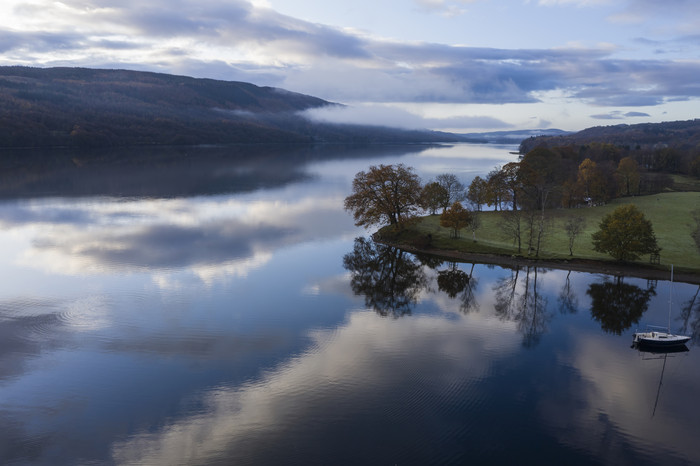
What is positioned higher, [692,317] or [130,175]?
[130,175]

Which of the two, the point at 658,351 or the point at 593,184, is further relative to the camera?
the point at 593,184

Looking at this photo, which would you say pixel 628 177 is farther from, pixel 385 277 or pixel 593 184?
pixel 385 277

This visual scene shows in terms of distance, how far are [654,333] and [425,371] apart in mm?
18640

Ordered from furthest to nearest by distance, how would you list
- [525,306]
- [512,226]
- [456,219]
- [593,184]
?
1. [593,184]
2. [512,226]
3. [456,219]
4. [525,306]

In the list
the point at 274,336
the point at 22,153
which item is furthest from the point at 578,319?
the point at 22,153

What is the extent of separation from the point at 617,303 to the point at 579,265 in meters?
11.4

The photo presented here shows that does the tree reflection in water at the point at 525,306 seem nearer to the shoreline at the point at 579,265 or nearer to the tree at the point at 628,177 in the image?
the shoreline at the point at 579,265

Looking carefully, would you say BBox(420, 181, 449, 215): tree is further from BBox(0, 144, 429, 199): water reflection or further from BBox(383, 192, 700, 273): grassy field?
BBox(0, 144, 429, 199): water reflection

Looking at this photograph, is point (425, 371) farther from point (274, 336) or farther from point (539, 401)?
point (274, 336)

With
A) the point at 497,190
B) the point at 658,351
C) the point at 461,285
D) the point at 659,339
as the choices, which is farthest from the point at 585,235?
the point at 658,351

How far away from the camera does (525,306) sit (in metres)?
44.4

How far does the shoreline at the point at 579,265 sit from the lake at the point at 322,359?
6.60 feet

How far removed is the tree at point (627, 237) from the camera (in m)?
54.2

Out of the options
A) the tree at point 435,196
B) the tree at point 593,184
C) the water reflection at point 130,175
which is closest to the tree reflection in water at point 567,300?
the tree at point 435,196
